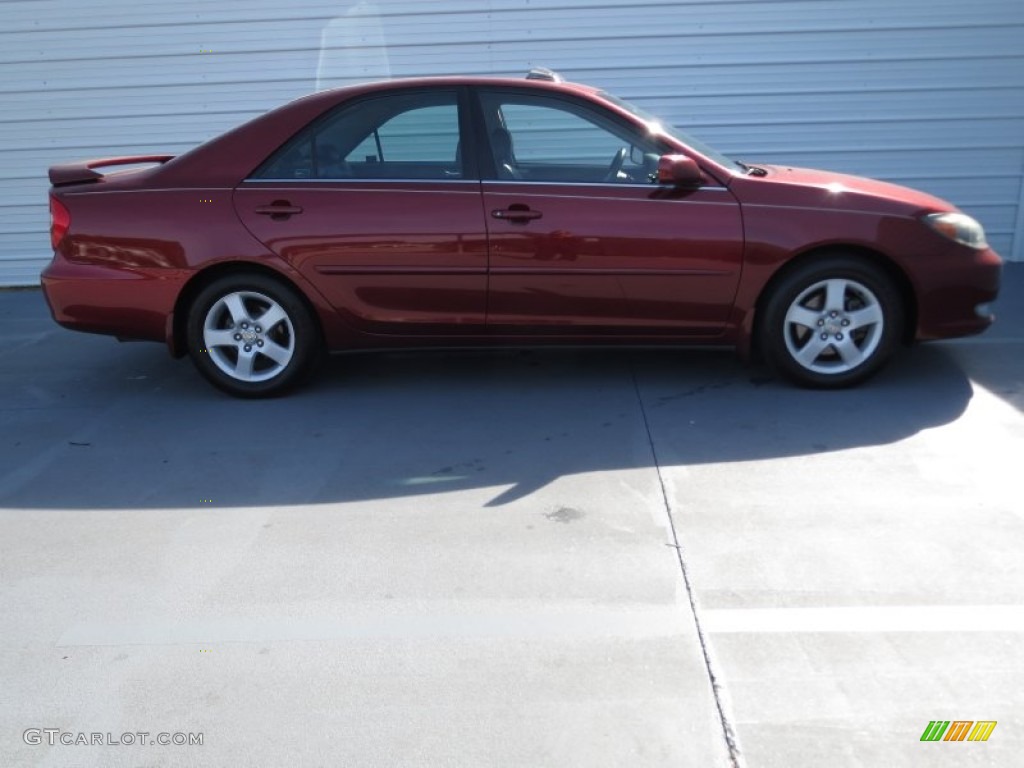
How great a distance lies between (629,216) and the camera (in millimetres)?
5020

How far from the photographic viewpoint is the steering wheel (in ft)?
16.9

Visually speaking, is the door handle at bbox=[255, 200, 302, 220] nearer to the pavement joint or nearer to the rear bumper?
the rear bumper

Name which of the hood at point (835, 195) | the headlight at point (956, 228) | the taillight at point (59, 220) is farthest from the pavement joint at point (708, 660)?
the taillight at point (59, 220)

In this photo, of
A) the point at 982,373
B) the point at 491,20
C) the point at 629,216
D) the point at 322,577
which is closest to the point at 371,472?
the point at 322,577

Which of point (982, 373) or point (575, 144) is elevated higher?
point (575, 144)

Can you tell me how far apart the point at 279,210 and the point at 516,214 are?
122cm

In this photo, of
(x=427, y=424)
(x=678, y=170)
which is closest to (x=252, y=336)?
(x=427, y=424)

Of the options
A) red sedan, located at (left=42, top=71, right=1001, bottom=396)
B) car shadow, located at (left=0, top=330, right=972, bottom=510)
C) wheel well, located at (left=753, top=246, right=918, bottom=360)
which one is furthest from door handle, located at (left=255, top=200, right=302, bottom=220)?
wheel well, located at (left=753, top=246, right=918, bottom=360)

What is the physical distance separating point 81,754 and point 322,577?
103cm

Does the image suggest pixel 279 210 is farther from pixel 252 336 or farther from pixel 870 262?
pixel 870 262

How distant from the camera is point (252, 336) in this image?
17.5 ft

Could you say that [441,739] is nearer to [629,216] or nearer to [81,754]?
[81,754]

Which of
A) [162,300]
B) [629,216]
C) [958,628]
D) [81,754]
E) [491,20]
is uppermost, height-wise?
[491,20]

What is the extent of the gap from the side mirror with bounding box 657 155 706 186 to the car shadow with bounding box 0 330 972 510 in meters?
1.13
